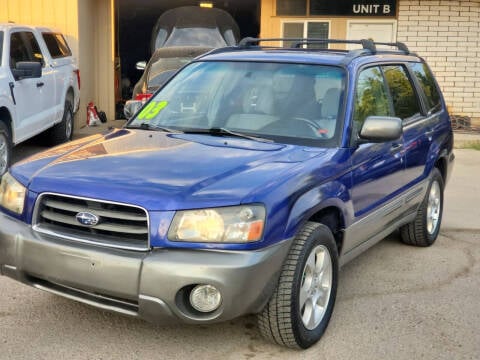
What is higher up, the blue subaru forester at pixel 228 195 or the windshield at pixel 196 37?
the windshield at pixel 196 37

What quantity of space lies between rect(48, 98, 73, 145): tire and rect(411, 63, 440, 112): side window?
6.41 m

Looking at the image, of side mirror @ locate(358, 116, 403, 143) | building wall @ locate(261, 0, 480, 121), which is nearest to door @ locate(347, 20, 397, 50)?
building wall @ locate(261, 0, 480, 121)

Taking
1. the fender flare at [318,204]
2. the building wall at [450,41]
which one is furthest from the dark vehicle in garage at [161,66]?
the fender flare at [318,204]

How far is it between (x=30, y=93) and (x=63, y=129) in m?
1.87

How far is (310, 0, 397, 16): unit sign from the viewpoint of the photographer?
1414 cm

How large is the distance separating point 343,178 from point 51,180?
1.75 metres

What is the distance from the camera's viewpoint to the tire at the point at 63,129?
1062cm

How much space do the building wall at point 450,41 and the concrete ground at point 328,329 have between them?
9984 mm

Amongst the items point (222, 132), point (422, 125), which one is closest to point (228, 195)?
point (222, 132)

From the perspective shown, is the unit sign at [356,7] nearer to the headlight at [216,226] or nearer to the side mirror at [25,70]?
the side mirror at [25,70]

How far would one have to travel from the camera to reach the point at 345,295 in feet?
15.4

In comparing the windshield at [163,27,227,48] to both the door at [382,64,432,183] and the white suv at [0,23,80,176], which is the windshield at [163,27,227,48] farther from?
the door at [382,64,432,183]

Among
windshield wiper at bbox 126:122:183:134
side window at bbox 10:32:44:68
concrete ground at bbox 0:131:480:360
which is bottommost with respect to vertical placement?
concrete ground at bbox 0:131:480:360

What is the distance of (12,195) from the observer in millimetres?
3734
